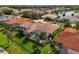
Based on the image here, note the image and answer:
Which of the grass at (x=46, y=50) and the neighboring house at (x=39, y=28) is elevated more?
the neighboring house at (x=39, y=28)

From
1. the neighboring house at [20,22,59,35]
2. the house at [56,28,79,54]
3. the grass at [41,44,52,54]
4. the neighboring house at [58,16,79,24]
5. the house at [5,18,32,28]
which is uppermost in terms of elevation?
the neighboring house at [58,16,79,24]

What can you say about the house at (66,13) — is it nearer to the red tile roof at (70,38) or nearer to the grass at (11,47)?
the red tile roof at (70,38)

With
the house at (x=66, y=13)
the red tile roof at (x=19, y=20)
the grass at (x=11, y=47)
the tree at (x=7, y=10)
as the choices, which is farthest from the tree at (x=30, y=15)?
the grass at (x=11, y=47)

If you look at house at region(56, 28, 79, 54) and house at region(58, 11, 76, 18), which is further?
house at region(58, 11, 76, 18)

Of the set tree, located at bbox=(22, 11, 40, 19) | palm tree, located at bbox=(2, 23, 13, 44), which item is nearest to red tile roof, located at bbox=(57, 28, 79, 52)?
tree, located at bbox=(22, 11, 40, 19)

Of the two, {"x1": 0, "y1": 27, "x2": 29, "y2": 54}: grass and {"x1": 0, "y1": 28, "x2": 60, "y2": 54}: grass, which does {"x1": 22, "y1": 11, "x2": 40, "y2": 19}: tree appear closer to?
{"x1": 0, "y1": 28, "x2": 60, "y2": 54}: grass
